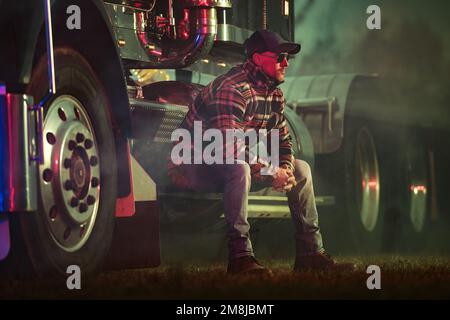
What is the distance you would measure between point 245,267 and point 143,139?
0.95m

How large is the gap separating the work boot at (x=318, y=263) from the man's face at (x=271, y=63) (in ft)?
Result: 2.84

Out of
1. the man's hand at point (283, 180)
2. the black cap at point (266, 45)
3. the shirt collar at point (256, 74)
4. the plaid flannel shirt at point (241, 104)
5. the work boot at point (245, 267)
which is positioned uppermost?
the black cap at point (266, 45)

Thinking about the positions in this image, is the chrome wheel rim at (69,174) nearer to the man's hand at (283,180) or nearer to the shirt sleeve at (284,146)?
the man's hand at (283,180)

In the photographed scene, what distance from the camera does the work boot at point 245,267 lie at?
546 centimetres

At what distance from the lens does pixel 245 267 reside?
5.50 m

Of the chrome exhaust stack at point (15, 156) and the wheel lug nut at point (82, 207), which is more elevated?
the chrome exhaust stack at point (15, 156)

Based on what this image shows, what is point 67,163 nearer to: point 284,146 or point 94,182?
point 94,182

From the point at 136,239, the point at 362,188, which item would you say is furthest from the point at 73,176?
the point at 362,188

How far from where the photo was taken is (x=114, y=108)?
527cm

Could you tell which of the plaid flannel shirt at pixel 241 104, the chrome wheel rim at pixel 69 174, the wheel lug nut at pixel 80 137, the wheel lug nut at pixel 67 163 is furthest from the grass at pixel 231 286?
the plaid flannel shirt at pixel 241 104

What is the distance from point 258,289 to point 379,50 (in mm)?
6119

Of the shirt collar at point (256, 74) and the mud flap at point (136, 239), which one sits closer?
the mud flap at point (136, 239)

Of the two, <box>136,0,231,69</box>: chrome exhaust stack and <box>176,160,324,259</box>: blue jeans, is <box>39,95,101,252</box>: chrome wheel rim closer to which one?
<box>176,160,324,259</box>: blue jeans
